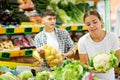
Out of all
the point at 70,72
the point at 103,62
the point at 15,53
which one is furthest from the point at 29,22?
the point at 70,72

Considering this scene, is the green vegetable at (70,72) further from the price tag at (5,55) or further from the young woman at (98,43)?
the price tag at (5,55)

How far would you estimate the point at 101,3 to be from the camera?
684 centimetres

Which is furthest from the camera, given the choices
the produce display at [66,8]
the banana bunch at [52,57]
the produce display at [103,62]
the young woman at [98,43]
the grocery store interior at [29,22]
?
the produce display at [66,8]

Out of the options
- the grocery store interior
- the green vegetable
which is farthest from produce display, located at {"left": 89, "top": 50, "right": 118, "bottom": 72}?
the grocery store interior

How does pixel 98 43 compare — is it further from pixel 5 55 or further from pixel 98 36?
pixel 5 55

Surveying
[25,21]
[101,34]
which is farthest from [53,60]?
[25,21]

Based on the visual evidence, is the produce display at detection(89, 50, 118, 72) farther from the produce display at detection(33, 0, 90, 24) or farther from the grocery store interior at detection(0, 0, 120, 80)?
the produce display at detection(33, 0, 90, 24)

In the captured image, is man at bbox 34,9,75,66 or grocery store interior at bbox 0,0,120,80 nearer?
man at bbox 34,9,75,66

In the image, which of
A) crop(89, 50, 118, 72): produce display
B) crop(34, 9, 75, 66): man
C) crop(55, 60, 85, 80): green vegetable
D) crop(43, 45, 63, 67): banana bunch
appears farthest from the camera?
crop(34, 9, 75, 66): man

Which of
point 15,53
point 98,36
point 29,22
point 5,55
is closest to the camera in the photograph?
point 98,36

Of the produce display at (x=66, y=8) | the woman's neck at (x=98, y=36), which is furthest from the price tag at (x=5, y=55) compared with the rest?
the woman's neck at (x=98, y=36)

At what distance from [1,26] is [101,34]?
7.43ft

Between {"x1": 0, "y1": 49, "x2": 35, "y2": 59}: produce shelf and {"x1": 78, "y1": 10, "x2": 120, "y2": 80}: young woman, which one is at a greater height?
{"x1": 78, "y1": 10, "x2": 120, "y2": 80}: young woman

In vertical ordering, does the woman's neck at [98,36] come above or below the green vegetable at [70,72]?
above
